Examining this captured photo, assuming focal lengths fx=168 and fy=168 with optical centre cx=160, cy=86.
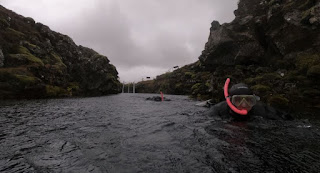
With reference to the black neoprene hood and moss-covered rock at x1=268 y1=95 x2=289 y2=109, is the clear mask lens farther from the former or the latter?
moss-covered rock at x1=268 y1=95 x2=289 y2=109

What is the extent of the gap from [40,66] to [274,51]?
52.2 meters

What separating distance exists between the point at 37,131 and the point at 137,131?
506 centimetres

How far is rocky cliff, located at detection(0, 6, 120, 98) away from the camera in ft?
95.6

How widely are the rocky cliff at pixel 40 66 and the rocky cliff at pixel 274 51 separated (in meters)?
32.2

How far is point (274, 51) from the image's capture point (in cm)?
3881

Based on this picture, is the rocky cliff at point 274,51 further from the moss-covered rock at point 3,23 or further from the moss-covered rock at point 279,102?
the moss-covered rock at point 3,23

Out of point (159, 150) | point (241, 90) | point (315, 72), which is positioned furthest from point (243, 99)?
point (315, 72)

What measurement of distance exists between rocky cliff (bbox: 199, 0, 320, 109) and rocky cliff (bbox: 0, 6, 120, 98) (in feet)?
106

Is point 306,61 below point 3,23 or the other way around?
below

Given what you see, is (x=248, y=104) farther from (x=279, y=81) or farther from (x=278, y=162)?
(x=279, y=81)

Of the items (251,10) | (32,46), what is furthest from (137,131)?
(251,10)

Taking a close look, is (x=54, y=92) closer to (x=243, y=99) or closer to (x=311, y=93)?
(x=243, y=99)

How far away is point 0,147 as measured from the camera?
6.18 metres

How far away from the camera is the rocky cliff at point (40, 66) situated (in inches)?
1147
